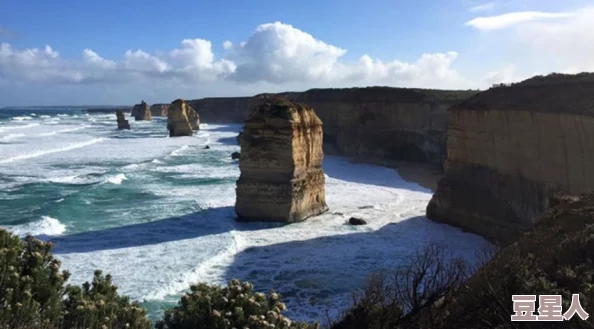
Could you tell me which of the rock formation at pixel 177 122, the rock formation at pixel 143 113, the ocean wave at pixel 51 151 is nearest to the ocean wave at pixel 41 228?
the ocean wave at pixel 51 151

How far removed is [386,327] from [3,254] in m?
5.05

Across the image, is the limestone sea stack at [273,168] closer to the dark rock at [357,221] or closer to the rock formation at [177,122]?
the dark rock at [357,221]

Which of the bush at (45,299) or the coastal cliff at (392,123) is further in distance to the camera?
the coastal cliff at (392,123)

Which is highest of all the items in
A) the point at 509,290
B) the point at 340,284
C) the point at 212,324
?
the point at 509,290

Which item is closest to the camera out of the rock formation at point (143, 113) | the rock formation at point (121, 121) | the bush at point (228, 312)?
the bush at point (228, 312)

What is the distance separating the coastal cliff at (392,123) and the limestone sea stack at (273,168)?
22173 millimetres

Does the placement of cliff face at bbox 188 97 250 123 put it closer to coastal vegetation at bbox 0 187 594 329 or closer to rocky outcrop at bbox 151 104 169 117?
rocky outcrop at bbox 151 104 169 117

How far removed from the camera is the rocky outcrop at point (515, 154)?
15.8 metres

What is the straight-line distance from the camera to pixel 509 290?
6.19 m

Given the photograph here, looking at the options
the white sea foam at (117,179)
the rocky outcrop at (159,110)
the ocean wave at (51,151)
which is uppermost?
the rocky outcrop at (159,110)

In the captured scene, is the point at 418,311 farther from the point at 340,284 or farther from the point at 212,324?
the point at 340,284

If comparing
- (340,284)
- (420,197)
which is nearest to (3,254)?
(340,284)

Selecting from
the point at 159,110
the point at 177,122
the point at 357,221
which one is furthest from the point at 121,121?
the point at 159,110

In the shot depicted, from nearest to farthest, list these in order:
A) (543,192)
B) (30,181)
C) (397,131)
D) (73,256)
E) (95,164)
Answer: (73,256), (543,192), (30,181), (95,164), (397,131)
